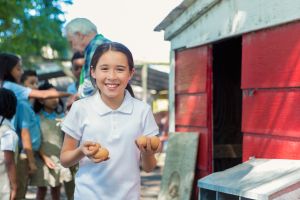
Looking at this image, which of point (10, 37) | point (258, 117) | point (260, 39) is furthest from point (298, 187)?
point (10, 37)

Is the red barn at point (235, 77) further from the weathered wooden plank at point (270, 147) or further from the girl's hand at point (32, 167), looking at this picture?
the girl's hand at point (32, 167)

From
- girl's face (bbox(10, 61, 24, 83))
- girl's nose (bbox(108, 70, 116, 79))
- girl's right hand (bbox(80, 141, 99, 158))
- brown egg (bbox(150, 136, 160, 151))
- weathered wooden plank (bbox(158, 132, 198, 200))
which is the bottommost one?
weathered wooden plank (bbox(158, 132, 198, 200))

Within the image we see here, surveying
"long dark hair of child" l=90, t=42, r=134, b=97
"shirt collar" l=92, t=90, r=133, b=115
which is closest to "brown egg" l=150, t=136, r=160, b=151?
"shirt collar" l=92, t=90, r=133, b=115

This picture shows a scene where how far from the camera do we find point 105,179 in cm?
292

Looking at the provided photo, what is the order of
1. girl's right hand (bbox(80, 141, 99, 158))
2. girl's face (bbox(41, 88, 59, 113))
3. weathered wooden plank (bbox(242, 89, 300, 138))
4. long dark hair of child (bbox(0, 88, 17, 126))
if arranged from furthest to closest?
1. girl's face (bbox(41, 88, 59, 113))
2. long dark hair of child (bbox(0, 88, 17, 126))
3. weathered wooden plank (bbox(242, 89, 300, 138))
4. girl's right hand (bbox(80, 141, 99, 158))

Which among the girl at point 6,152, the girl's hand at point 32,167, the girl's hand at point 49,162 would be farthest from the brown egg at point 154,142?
the girl's hand at point 49,162

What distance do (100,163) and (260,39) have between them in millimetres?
2468

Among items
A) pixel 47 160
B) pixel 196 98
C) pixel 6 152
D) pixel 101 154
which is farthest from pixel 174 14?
pixel 101 154

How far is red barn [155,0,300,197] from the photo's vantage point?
14.9 feet

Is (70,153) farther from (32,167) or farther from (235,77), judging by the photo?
(235,77)

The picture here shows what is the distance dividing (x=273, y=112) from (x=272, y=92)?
0.16 meters

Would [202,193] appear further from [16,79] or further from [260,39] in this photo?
A: [16,79]

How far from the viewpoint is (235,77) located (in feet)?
23.8

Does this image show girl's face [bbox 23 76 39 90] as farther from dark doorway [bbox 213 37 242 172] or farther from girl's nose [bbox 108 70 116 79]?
girl's nose [bbox 108 70 116 79]
